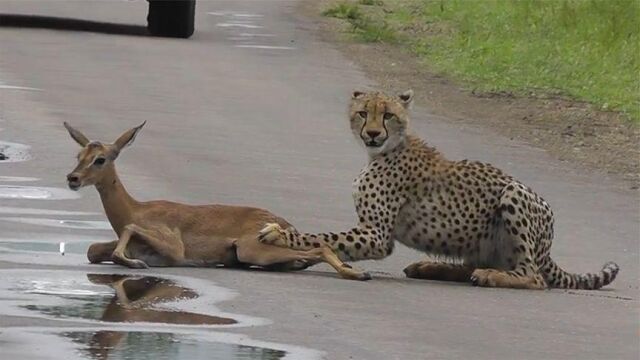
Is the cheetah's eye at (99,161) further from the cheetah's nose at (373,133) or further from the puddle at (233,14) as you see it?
the puddle at (233,14)

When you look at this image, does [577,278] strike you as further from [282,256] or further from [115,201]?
[115,201]

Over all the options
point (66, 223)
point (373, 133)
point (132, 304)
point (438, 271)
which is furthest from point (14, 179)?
point (132, 304)

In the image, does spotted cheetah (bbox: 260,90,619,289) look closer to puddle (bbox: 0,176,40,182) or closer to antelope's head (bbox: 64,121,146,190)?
antelope's head (bbox: 64,121,146,190)

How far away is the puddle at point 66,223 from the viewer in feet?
40.4

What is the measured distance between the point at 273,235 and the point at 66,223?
1939 millimetres

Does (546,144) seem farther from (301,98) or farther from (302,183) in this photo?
(302,183)

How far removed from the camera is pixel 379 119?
11.5 m

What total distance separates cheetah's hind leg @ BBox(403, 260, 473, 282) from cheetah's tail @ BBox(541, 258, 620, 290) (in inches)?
18.6

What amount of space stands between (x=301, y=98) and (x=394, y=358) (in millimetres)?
12802

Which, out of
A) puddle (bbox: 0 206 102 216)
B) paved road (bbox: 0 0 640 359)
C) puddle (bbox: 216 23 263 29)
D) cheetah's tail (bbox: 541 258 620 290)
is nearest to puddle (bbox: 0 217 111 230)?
paved road (bbox: 0 0 640 359)

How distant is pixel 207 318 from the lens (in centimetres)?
936

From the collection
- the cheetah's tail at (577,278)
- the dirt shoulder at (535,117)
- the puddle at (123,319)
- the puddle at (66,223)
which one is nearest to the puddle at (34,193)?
the puddle at (66,223)

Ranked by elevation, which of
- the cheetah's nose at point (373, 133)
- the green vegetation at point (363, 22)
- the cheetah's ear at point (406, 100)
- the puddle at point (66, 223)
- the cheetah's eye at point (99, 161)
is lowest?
the green vegetation at point (363, 22)

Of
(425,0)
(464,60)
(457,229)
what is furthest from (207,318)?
(425,0)
